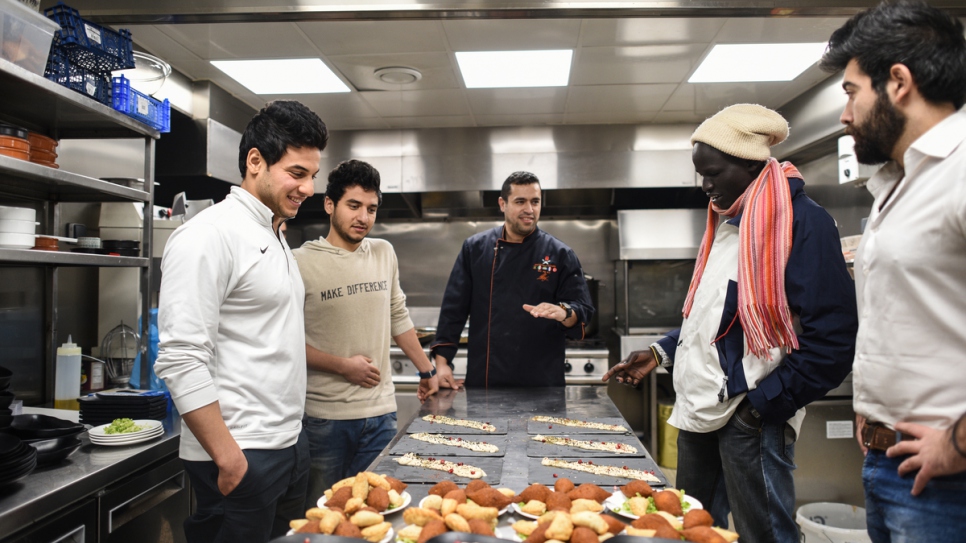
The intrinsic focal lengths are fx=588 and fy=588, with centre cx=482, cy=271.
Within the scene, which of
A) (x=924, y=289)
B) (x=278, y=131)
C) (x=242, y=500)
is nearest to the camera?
(x=924, y=289)

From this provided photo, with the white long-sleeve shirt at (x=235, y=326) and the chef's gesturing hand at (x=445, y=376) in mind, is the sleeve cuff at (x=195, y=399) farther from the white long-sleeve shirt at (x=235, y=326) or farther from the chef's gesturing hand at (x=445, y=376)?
the chef's gesturing hand at (x=445, y=376)

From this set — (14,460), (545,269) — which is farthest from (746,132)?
(14,460)

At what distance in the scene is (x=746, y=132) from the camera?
1.70 metres

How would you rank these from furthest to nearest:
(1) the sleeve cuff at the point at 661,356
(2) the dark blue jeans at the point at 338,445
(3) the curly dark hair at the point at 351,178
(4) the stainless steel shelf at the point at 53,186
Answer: (3) the curly dark hair at the point at 351,178 < (2) the dark blue jeans at the point at 338,445 < (1) the sleeve cuff at the point at 661,356 < (4) the stainless steel shelf at the point at 53,186

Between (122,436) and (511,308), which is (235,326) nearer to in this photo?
(122,436)

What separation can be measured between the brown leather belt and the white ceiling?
2.39m

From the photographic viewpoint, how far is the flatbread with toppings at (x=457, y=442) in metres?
1.78

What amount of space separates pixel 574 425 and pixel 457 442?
1.49 feet

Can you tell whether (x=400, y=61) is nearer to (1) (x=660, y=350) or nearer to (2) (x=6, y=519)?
(1) (x=660, y=350)

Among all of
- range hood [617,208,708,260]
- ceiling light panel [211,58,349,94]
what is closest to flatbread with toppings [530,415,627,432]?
ceiling light panel [211,58,349,94]

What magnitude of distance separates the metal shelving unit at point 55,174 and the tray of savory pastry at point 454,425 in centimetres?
140

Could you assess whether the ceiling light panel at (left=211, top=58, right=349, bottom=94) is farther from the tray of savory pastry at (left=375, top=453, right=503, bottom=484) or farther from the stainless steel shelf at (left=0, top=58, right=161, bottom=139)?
the tray of savory pastry at (left=375, top=453, right=503, bottom=484)

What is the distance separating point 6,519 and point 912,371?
6.95 feet

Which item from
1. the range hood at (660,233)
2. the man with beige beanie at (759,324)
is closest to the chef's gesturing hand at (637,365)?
the man with beige beanie at (759,324)
